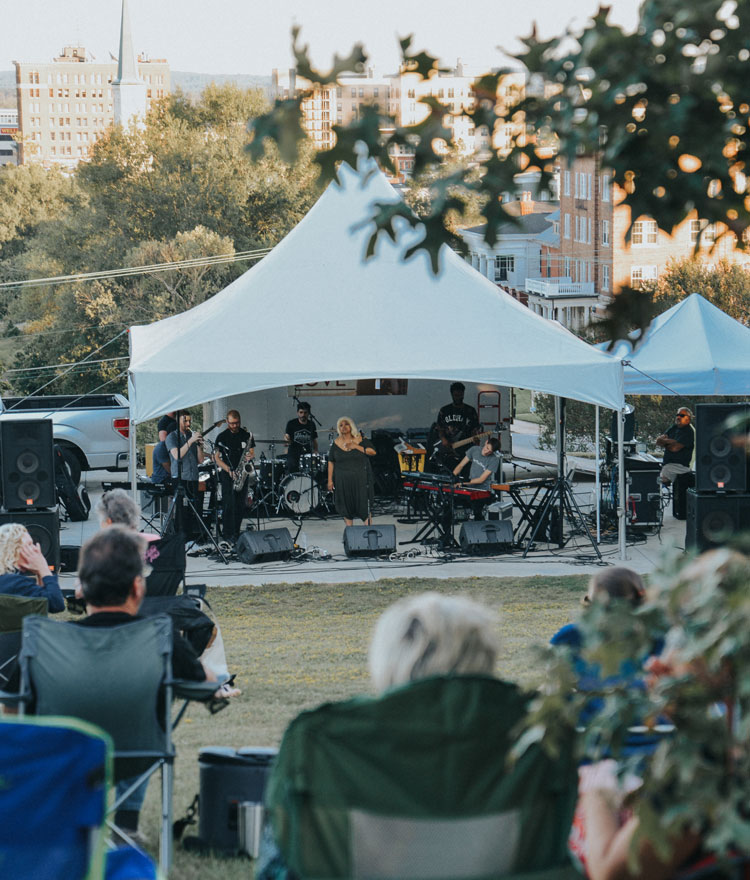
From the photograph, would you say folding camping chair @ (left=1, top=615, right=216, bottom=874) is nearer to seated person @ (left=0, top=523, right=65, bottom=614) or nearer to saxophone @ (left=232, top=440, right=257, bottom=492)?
seated person @ (left=0, top=523, right=65, bottom=614)

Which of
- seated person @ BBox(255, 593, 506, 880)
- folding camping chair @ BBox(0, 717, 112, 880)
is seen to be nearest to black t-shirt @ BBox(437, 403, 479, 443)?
folding camping chair @ BBox(0, 717, 112, 880)

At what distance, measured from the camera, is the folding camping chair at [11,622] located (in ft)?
16.2

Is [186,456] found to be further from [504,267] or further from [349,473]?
[504,267]

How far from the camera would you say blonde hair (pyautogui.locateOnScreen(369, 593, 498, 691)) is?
237cm

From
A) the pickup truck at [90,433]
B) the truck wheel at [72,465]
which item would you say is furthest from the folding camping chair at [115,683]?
the pickup truck at [90,433]

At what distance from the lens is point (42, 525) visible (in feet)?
31.4

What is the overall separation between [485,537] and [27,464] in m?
4.46

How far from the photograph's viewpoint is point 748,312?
1334 inches

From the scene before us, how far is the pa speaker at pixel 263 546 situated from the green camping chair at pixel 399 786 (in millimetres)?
8871

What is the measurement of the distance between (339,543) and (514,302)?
10.5 ft

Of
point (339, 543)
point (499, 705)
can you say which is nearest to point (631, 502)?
point (339, 543)

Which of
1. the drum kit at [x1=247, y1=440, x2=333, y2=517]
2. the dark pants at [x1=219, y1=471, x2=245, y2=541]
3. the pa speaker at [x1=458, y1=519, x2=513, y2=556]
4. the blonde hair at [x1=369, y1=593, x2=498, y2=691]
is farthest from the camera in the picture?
the drum kit at [x1=247, y1=440, x2=333, y2=517]

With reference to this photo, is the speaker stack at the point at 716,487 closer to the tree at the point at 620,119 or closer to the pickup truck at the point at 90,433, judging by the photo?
the pickup truck at the point at 90,433

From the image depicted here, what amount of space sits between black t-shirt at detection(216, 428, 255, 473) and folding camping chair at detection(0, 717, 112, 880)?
939 centimetres
